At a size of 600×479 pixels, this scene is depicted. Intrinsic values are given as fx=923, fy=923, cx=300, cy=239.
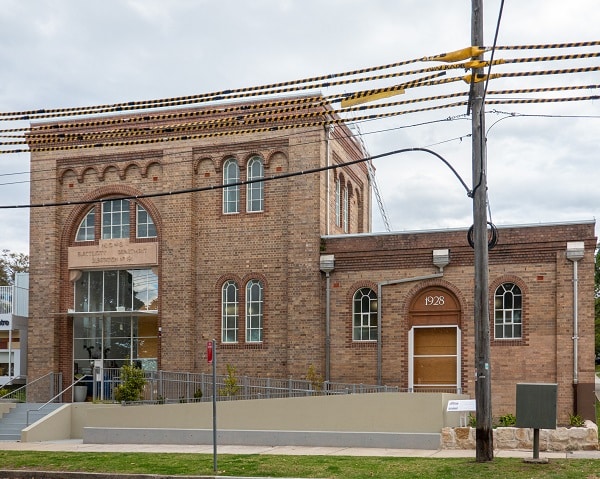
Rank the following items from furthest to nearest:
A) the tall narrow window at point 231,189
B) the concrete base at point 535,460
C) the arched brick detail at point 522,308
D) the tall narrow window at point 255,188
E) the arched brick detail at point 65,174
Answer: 1. the arched brick detail at point 65,174
2. the tall narrow window at point 231,189
3. the tall narrow window at point 255,188
4. the arched brick detail at point 522,308
5. the concrete base at point 535,460

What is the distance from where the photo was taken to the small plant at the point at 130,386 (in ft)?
87.4

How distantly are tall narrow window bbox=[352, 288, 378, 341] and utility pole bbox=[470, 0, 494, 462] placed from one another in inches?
426

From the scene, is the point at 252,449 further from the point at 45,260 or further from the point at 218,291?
the point at 45,260

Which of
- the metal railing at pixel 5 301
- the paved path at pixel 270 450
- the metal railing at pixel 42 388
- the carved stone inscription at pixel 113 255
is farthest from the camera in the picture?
the metal railing at pixel 5 301

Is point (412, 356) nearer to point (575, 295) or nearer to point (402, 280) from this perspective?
point (402, 280)

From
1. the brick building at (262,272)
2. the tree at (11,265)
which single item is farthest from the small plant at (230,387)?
the tree at (11,265)

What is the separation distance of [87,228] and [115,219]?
1.16m

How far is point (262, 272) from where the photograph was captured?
95.3 ft

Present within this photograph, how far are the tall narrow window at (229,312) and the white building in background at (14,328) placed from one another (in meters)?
7.98

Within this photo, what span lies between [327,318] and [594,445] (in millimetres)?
10818

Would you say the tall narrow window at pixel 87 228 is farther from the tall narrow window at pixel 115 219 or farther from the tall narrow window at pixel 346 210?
the tall narrow window at pixel 346 210

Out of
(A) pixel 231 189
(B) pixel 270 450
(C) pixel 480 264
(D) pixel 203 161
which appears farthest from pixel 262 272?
(C) pixel 480 264

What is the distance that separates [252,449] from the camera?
2153cm

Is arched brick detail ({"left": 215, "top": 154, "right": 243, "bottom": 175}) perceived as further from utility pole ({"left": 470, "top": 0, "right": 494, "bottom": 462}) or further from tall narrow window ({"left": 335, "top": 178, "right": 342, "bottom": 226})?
utility pole ({"left": 470, "top": 0, "right": 494, "bottom": 462})
